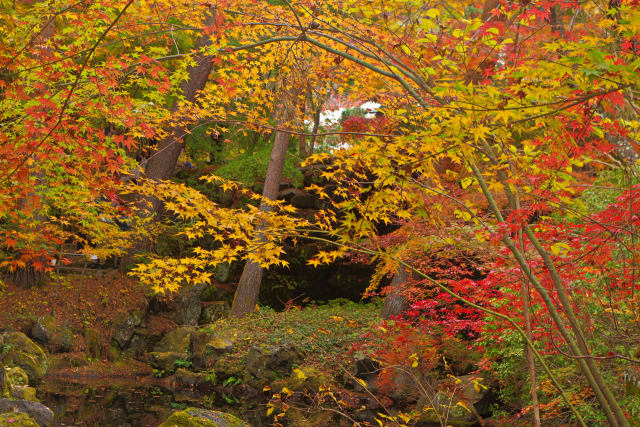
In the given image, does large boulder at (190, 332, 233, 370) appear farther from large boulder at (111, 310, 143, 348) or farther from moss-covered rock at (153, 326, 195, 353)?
large boulder at (111, 310, 143, 348)

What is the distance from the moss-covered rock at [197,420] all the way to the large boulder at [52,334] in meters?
7.08

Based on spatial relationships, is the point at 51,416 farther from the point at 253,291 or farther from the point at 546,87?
the point at 546,87

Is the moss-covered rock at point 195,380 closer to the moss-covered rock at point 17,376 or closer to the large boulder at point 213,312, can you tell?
the moss-covered rock at point 17,376

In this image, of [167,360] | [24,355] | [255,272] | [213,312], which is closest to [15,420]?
[24,355]

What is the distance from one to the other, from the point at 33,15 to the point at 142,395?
707 cm

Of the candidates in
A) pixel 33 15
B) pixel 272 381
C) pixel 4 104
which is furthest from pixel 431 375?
pixel 33 15

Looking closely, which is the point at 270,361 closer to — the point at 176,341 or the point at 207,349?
the point at 207,349

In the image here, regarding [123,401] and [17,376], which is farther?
[123,401]

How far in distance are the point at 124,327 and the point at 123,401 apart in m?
3.71

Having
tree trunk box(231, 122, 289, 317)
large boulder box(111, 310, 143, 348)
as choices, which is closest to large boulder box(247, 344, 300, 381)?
tree trunk box(231, 122, 289, 317)

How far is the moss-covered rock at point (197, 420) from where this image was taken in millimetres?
6027

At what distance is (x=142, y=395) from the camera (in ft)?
33.6

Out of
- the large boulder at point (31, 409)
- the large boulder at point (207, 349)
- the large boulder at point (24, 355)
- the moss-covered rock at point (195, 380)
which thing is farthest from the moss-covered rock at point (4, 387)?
the large boulder at point (207, 349)

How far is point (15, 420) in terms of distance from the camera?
20.6 ft
